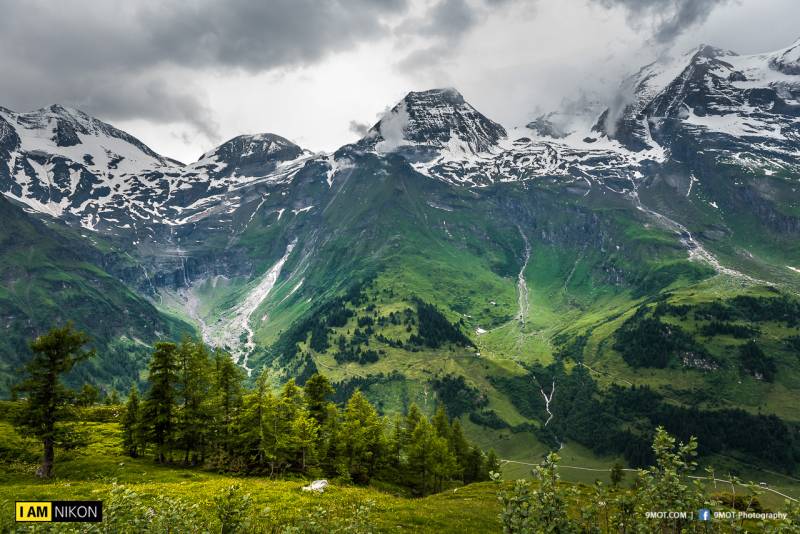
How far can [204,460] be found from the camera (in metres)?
65.8

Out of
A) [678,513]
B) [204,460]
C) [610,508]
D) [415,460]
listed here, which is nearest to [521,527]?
[678,513]

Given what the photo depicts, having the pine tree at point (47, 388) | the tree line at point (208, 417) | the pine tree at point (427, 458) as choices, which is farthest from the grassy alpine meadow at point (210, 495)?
the pine tree at point (427, 458)

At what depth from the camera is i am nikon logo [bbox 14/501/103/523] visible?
17.2 meters

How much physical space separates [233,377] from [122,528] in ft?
158

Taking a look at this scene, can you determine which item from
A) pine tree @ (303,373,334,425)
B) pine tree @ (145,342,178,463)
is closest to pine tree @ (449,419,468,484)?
pine tree @ (303,373,334,425)

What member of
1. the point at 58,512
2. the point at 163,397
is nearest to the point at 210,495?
the point at 58,512

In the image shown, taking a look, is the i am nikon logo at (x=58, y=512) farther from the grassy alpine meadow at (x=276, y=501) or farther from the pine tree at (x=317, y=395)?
the pine tree at (x=317, y=395)

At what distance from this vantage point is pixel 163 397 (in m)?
61.4

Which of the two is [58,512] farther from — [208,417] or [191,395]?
[208,417]

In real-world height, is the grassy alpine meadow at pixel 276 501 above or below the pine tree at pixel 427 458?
above

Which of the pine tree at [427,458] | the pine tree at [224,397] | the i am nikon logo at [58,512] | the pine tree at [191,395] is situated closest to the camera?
the i am nikon logo at [58,512]

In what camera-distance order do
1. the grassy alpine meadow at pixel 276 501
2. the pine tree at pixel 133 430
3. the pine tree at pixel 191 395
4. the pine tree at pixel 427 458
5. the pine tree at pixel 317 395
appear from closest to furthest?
the grassy alpine meadow at pixel 276 501
the pine tree at pixel 191 395
the pine tree at pixel 133 430
the pine tree at pixel 317 395
the pine tree at pixel 427 458

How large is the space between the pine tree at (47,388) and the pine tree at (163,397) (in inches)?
390

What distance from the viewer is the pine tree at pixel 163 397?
60981 millimetres
